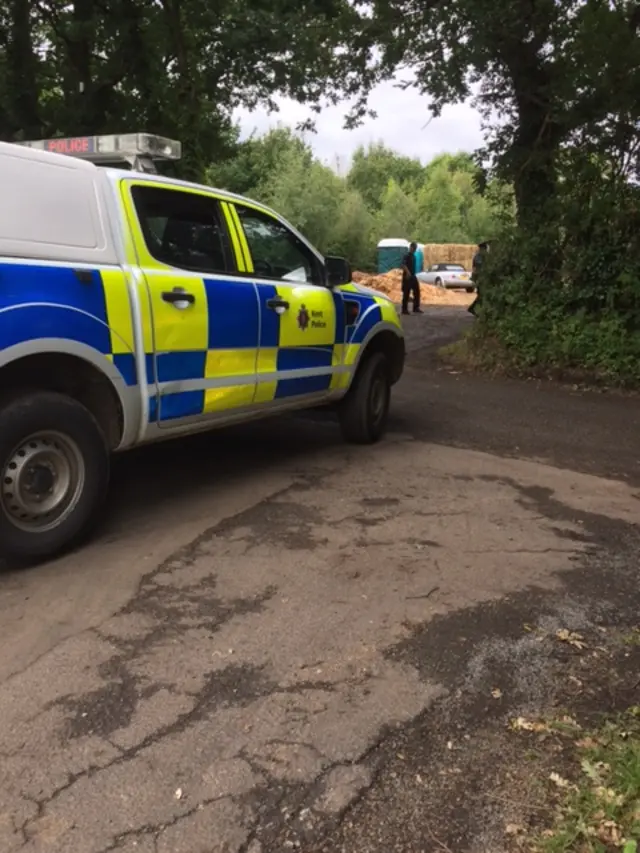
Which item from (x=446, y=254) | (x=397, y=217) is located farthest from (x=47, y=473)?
(x=397, y=217)

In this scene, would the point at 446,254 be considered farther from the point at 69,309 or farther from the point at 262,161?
the point at 69,309

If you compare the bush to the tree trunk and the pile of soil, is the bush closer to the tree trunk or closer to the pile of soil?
the tree trunk

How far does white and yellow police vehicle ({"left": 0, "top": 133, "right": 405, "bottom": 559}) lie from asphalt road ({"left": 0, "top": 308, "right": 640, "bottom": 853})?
0.53m

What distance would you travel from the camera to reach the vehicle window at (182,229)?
4582 millimetres

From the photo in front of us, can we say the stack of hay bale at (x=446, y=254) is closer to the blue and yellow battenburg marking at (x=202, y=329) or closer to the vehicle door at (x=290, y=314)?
the blue and yellow battenburg marking at (x=202, y=329)

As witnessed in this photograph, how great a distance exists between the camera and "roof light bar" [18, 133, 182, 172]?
199 inches

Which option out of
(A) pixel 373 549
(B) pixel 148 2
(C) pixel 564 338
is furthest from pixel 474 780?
(B) pixel 148 2

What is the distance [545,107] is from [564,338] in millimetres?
2953

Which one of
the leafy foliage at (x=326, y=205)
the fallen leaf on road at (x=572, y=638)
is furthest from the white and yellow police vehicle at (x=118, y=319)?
the leafy foliage at (x=326, y=205)

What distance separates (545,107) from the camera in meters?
10.5

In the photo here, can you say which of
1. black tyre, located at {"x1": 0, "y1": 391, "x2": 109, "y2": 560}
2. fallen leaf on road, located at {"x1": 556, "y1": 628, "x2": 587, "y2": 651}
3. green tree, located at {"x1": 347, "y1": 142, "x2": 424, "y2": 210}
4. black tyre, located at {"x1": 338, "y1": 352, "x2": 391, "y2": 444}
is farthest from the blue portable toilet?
fallen leaf on road, located at {"x1": 556, "y1": 628, "x2": 587, "y2": 651}

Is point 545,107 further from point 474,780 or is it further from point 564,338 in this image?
point 474,780

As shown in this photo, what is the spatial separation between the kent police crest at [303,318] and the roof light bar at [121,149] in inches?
51.8

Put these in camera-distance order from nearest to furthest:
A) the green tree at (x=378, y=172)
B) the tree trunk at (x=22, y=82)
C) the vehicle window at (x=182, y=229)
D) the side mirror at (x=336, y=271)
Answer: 1. the vehicle window at (x=182, y=229)
2. the side mirror at (x=336, y=271)
3. the tree trunk at (x=22, y=82)
4. the green tree at (x=378, y=172)
